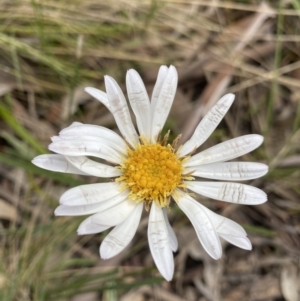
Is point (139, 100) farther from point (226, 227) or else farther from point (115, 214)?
point (226, 227)

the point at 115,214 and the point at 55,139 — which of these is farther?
the point at 115,214

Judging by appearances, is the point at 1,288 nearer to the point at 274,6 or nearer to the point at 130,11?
the point at 130,11

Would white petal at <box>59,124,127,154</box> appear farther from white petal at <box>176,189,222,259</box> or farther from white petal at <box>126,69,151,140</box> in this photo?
white petal at <box>176,189,222,259</box>

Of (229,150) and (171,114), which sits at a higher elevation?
(171,114)

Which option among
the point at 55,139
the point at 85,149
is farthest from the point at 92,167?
the point at 55,139

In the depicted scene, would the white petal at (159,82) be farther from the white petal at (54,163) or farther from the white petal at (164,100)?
the white petal at (54,163)

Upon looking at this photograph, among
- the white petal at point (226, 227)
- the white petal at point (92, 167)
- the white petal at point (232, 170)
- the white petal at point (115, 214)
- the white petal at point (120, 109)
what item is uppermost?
the white petal at point (120, 109)

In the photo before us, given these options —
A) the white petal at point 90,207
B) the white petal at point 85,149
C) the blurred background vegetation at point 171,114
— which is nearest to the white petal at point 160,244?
the white petal at point 90,207

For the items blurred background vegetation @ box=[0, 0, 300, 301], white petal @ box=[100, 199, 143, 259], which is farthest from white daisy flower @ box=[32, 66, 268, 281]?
blurred background vegetation @ box=[0, 0, 300, 301]
